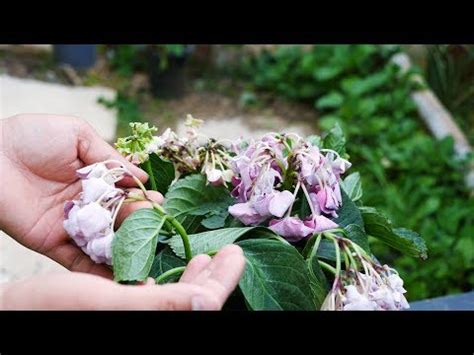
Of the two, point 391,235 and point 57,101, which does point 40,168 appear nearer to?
point 391,235

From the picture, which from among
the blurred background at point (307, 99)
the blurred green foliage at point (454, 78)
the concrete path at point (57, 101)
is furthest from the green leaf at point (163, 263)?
the blurred green foliage at point (454, 78)

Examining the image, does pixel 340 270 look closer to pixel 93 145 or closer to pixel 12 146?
pixel 93 145

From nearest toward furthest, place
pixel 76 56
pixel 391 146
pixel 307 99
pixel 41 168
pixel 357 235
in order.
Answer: pixel 357 235, pixel 41 168, pixel 391 146, pixel 307 99, pixel 76 56

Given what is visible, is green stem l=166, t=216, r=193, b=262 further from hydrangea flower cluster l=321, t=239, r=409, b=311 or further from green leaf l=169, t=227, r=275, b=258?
hydrangea flower cluster l=321, t=239, r=409, b=311

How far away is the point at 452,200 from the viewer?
2.40 meters

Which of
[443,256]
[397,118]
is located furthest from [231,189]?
[397,118]

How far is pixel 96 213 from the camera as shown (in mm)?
773

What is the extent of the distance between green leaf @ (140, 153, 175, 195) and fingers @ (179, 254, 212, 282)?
0.70 feet

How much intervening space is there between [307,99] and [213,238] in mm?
2355

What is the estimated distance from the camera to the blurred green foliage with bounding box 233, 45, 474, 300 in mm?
2098

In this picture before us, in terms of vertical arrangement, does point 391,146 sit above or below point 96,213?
below

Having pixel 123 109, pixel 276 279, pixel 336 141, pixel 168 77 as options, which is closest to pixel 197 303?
pixel 276 279

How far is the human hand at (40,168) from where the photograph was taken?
3.14 ft
